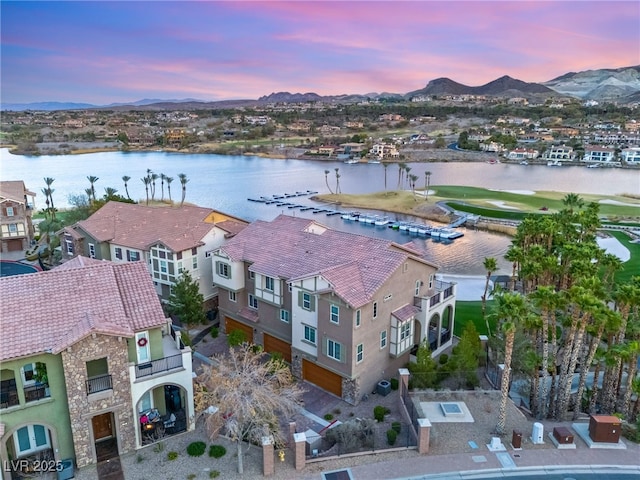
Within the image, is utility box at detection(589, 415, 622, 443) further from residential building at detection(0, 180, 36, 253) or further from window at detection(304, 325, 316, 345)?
residential building at detection(0, 180, 36, 253)

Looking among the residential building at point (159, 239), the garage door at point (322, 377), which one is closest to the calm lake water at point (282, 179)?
the residential building at point (159, 239)

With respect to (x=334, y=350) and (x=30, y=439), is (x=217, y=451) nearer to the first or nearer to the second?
(x=30, y=439)

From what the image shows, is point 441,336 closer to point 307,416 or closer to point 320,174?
point 307,416

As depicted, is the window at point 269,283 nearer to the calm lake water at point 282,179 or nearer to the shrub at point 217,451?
the shrub at point 217,451

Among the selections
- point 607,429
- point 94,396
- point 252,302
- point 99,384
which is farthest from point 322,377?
point 607,429

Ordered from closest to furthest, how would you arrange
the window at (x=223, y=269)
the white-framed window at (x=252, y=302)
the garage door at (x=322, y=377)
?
the garage door at (x=322, y=377), the white-framed window at (x=252, y=302), the window at (x=223, y=269)

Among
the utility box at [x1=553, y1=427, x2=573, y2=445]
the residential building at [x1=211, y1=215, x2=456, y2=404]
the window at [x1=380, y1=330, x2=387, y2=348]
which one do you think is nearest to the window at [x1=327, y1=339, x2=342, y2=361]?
the residential building at [x1=211, y1=215, x2=456, y2=404]
